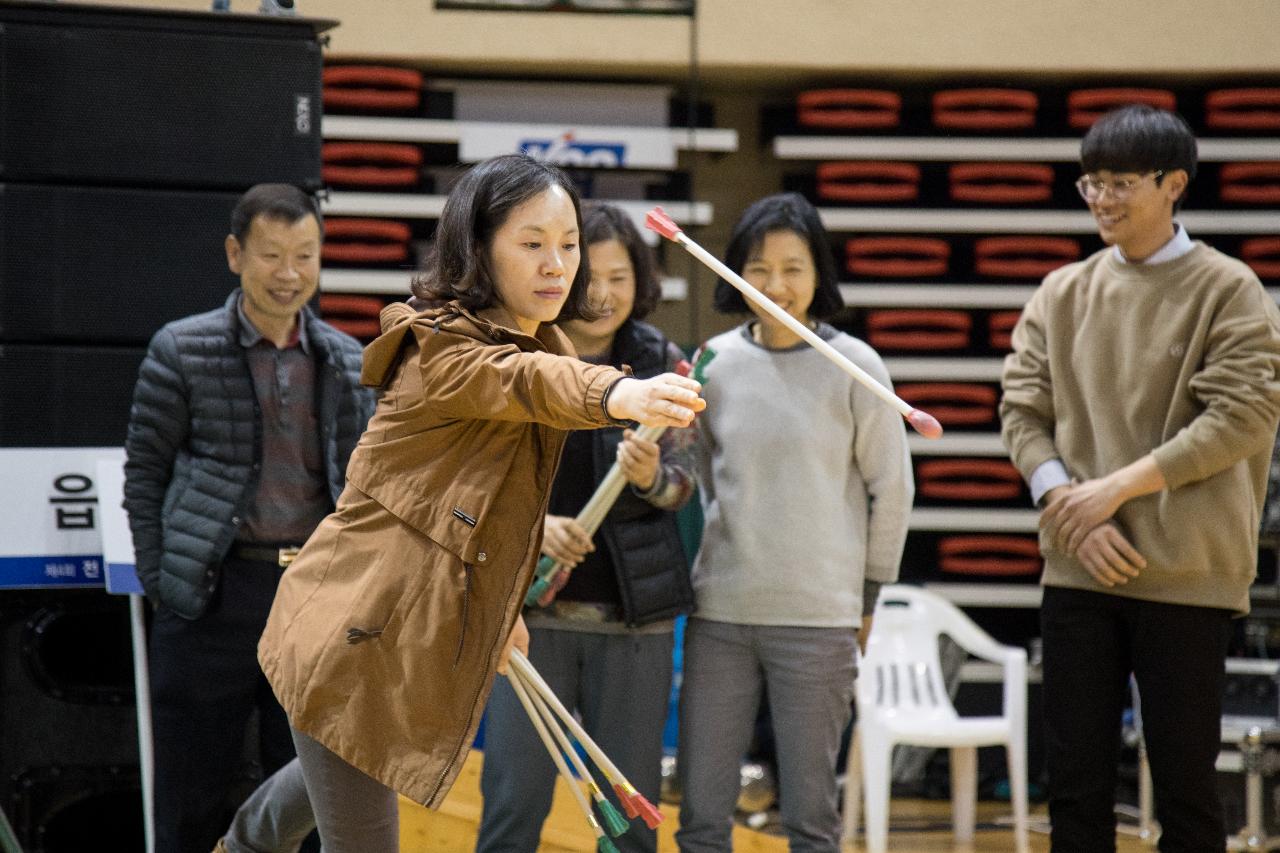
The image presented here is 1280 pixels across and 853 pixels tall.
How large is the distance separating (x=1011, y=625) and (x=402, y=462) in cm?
383

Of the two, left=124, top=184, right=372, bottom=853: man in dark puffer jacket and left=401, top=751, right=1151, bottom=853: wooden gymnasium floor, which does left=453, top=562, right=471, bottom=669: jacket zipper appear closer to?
left=124, top=184, right=372, bottom=853: man in dark puffer jacket

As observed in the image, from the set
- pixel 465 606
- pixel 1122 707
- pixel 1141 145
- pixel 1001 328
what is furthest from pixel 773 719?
pixel 1001 328

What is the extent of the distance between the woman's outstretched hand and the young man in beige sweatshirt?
4.56ft

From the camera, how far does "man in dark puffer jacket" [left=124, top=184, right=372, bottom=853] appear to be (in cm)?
300

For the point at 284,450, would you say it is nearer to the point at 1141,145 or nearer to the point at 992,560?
the point at 1141,145

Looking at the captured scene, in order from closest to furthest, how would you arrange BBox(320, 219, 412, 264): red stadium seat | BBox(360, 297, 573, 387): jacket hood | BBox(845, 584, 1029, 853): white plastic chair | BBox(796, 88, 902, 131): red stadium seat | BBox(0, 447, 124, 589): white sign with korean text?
BBox(360, 297, 573, 387): jacket hood → BBox(0, 447, 124, 589): white sign with korean text → BBox(845, 584, 1029, 853): white plastic chair → BBox(320, 219, 412, 264): red stadium seat → BBox(796, 88, 902, 131): red stadium seat

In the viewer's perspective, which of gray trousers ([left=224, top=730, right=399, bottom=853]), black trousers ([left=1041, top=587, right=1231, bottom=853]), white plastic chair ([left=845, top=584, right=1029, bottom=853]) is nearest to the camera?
gray trousers ([left=224, top=730, right=399, bottom=853])

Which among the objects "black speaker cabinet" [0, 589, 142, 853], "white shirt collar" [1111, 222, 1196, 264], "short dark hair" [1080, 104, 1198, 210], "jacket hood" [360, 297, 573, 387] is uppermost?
"short dark hair" [1080, 104, 1198, 210]

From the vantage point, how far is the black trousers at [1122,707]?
268 cm

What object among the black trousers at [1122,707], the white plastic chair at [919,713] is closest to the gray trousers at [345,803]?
the black trousers at [1122,707]

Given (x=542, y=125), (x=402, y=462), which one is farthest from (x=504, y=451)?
(x=542, y=125)

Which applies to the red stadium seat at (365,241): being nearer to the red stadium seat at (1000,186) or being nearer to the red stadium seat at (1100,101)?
the red stadium seat at (1000,186)

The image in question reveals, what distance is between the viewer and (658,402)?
1.60 metres

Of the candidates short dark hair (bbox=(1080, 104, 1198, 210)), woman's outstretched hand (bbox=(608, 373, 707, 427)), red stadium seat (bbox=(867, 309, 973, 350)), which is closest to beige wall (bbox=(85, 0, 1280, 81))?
red stadium seat (bbox=(867, 309, 973, 350))
